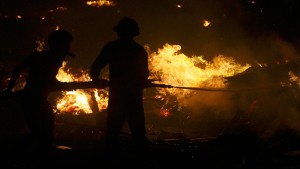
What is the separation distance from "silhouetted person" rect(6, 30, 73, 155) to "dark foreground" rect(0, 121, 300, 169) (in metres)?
0.30

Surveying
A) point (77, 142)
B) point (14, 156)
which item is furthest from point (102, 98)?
point (14, 156)

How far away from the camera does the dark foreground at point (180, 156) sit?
5.07 m

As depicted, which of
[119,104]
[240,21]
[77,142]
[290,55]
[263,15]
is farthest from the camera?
[240,21]

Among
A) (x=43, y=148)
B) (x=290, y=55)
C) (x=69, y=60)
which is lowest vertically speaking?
(x=43, y=148)

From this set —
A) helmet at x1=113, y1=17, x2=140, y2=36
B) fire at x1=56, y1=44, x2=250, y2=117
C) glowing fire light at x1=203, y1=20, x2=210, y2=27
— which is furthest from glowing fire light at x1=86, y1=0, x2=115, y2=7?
helmet at x1=113, y1=17, x2=140, y2=36

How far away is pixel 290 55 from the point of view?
38.3 ft

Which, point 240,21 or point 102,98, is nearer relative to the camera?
point 240,21

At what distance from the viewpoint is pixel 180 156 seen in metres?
6.17

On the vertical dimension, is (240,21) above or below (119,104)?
above

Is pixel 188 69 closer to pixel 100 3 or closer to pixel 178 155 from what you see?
pixel 100 3

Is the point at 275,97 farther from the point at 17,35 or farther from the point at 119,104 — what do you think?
the point at 17,35

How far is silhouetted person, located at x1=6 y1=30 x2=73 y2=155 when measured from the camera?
4969mm

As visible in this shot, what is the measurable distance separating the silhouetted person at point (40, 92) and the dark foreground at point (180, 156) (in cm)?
30

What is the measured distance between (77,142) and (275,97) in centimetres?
567
